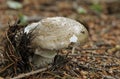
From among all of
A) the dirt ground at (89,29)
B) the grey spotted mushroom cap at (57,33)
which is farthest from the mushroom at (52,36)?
the dirt ground at (89,29)

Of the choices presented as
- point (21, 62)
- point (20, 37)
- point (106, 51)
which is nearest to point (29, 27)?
point (20, 37)

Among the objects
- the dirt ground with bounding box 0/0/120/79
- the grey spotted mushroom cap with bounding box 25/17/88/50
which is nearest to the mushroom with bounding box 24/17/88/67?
the grey spotted mushroom cap with bounding box 25/17/88/50

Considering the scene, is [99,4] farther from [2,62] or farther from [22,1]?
[2,62]

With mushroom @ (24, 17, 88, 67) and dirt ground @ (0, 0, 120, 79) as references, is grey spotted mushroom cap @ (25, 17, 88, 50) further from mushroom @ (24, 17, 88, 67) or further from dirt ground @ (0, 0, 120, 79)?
dirt ground @ (0, 0, 120, 79)

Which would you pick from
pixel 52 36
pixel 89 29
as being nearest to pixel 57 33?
pixel 52 36

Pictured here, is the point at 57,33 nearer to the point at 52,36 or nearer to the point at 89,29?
the point at 52,36
